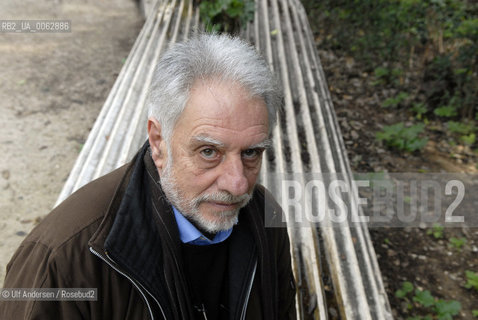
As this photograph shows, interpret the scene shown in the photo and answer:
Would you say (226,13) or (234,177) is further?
(226,13)

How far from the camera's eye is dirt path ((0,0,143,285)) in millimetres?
4043

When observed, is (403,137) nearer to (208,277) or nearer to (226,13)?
(226,13)

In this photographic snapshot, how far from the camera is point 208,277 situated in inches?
68.3

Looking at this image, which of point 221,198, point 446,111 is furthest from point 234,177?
point 446,111

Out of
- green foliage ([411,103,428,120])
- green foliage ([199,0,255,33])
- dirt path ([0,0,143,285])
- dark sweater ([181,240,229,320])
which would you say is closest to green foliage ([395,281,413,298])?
dark sweater ([181,240,229,320])

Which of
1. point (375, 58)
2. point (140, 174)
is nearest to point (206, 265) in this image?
point (140, 174)

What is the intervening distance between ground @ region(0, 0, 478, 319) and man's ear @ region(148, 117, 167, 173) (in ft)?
8.54

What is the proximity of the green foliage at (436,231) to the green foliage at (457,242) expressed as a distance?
11 cm

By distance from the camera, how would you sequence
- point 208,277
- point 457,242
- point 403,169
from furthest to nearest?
point 403,169 < point 457,242 < point 208,277

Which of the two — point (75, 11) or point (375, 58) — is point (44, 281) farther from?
point (75, 11)

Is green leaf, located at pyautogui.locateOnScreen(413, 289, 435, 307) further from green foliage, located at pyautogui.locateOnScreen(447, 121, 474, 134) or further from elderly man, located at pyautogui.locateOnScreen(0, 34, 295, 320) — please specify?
green foliage, located at pyautogui.locateOnScreen(447, 121, 474, 134)

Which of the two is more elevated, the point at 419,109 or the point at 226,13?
the point at 226,13

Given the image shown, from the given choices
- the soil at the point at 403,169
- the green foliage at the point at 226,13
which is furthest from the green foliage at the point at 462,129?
the green foliage at the point at 226,13

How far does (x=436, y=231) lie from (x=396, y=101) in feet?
8.13
